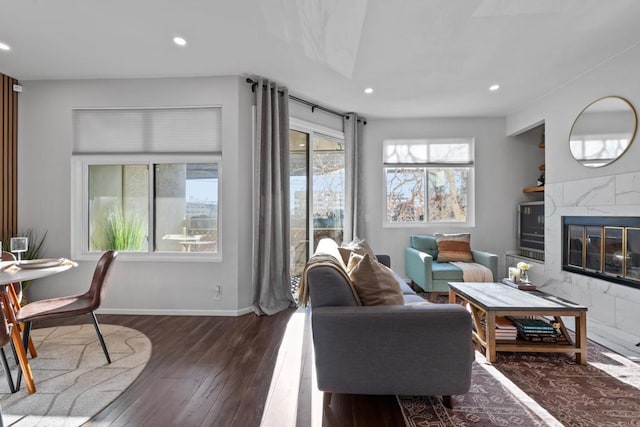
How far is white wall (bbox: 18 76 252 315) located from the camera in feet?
10.7

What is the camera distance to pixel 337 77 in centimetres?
327

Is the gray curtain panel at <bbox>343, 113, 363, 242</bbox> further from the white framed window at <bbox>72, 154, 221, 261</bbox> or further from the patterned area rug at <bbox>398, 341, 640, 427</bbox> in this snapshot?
the patterned area rug at <bbox>398, 341, 640, 427</bbox>

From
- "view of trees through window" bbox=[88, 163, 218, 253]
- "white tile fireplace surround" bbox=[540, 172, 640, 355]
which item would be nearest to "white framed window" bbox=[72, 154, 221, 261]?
"view of trees through window" bbox=[88, 163, 218, 253]

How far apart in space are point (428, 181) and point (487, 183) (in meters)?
0.92

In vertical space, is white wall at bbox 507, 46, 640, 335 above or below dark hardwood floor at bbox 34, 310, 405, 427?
above

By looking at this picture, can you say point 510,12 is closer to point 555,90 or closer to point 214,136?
point 555,90

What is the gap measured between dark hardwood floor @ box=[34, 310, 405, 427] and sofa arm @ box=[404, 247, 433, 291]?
1812 mm

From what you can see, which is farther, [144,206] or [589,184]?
[144,206]

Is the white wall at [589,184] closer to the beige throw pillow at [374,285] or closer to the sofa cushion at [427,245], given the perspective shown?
the sofa cushion at [427,245]

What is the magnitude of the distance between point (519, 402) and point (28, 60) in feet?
17.0

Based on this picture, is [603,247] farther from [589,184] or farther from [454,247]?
[454,247]

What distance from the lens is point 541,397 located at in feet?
5.87

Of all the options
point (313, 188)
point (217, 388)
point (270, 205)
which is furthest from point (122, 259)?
point (313, 188)

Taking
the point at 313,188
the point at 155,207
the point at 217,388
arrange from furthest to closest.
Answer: the point at 313,188
the point at 155,207
the point at 217,388
